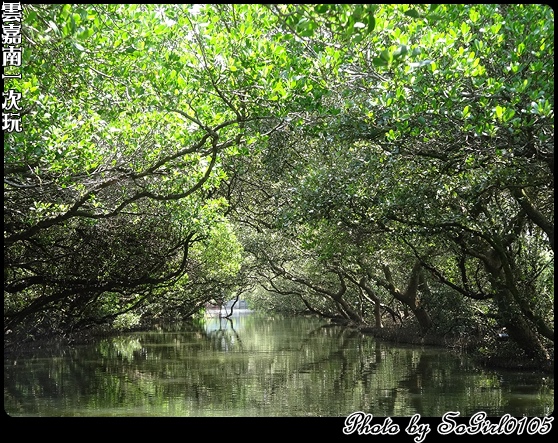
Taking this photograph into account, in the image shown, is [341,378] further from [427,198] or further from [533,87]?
[533,87]

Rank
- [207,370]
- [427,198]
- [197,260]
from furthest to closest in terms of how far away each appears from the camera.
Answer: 1. [197,260]
2. [207,370]
3. [427,198]

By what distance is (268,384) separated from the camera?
15281 mm

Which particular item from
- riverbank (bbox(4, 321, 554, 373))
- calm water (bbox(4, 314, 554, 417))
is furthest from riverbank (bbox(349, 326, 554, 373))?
calm water (bbox(4, 314, 554, 417))

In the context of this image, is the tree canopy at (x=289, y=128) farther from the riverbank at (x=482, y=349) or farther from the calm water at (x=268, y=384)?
the calm water at (x=268, y=384)

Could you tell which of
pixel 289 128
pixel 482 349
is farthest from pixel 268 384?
pixel 482 349

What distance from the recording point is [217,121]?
9.66 metres

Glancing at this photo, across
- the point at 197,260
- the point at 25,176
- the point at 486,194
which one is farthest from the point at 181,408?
the point at 197,260

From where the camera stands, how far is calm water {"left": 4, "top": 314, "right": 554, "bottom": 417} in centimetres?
1185

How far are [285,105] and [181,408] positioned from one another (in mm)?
6272

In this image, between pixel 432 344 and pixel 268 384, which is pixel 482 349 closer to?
pixel 432 344

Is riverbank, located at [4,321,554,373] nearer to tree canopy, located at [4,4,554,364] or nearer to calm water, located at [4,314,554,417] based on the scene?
calm water, located at [4,314,554,417]

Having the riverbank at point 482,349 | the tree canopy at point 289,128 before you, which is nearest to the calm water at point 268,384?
the riverbank at point 482,349

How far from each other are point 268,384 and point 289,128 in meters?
6.21

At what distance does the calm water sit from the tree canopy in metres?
2.10
